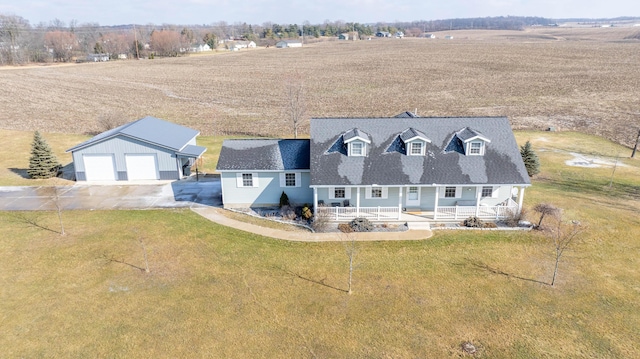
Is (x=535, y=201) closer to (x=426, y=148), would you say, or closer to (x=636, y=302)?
(x=426, y=148)

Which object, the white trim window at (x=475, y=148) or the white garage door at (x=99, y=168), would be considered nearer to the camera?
the white trim window at (x=475, y=148)

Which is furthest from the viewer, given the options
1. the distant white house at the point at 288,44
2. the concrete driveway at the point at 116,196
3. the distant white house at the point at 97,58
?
the distant white house at the point at 288,44

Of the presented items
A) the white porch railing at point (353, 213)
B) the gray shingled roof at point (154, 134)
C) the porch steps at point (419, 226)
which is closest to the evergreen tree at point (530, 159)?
the porch steps at point (419, 226)

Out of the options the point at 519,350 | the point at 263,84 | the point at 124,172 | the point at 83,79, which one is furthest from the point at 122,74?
the point at 519,350

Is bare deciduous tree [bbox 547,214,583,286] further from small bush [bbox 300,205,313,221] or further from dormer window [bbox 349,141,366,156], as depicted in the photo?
small bush [bbox 300,205,313,221]

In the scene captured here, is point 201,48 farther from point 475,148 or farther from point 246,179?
point 475,148

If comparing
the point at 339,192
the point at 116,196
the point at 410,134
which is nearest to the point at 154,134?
the point at 116,196

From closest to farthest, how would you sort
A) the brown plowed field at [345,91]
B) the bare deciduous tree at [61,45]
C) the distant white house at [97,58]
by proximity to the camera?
the brown plowed field at [345,91]
the bare deciduous tree at [61,45]
the distant white house at [97,58]

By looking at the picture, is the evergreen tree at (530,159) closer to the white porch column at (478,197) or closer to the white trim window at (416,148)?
the white porch column at (478,197)

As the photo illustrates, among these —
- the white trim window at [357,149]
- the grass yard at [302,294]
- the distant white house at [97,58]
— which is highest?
the distant white house at [97,58]
